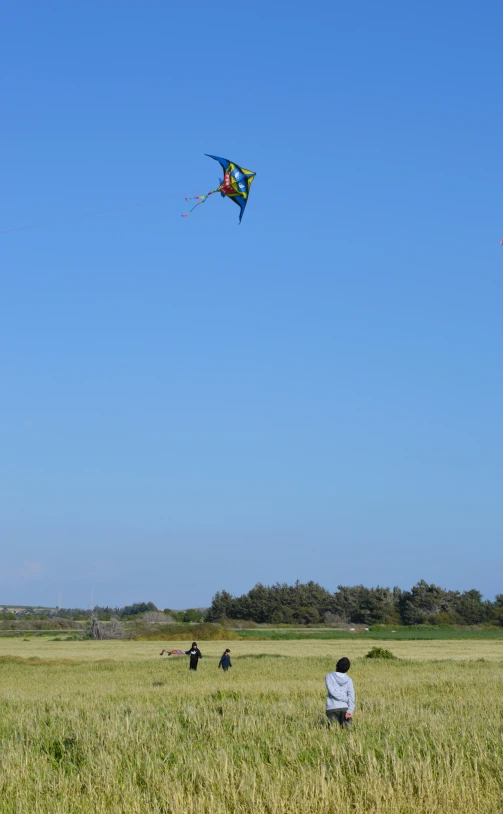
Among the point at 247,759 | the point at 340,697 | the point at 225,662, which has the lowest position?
the point at 247,759

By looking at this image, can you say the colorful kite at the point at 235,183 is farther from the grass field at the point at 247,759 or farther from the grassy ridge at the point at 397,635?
the grassy ridge at the point at 397,635

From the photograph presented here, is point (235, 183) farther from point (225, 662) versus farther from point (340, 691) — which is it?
point (225, 662)

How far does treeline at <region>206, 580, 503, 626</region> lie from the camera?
12144cm

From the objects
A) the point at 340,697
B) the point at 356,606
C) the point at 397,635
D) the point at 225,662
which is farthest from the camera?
the point at 356,606

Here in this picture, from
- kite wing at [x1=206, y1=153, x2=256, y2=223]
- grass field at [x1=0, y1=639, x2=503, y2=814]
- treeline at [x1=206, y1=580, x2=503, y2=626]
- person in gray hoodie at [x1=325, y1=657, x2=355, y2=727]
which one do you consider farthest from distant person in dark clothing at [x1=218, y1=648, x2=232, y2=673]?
treeline at [x1=206, y1=580, x2=503, y2=626]

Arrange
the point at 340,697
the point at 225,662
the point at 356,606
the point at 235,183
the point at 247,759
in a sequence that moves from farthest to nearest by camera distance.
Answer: the point at 356,606 → the point at 225,662 → the point at 235,183 → the point at 340,697 → the point at 247,759

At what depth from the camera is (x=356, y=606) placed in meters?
137

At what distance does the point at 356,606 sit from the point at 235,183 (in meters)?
122

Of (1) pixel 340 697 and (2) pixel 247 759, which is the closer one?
(2) pixel 247 759

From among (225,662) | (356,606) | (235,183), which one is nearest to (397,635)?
(356,606)

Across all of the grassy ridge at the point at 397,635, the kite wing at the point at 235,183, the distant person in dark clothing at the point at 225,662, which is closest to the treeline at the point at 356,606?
the grassy ridge at the point at 397,635

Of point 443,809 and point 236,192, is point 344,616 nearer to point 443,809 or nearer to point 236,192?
Result: point 236,192

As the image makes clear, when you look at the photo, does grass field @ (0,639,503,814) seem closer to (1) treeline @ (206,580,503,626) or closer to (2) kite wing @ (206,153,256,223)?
(2) kite wing @ (206,153,256,223)

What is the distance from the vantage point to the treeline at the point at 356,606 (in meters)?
121
